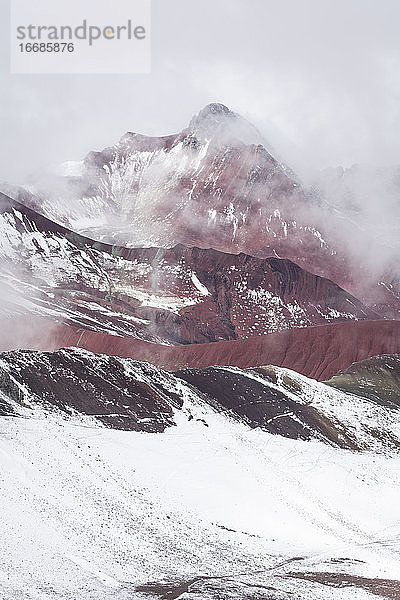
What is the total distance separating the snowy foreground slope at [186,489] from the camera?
55.3 ft

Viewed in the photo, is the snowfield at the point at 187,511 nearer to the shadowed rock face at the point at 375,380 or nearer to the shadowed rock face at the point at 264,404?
the shadowed rock face at the point at 264,404

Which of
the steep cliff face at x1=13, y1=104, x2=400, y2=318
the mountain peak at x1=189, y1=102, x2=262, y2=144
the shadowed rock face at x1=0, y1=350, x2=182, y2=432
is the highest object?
the mountain peak at x1=189, y1=102, x2=262, y2=144

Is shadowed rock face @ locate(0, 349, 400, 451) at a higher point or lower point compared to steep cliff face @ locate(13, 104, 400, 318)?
lower

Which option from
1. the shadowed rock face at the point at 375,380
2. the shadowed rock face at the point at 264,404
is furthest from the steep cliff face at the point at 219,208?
the shadowed rock face at the point at 264,404

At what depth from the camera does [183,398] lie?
35.3 metres

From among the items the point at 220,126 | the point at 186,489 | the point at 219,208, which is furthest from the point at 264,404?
the point at 220,126

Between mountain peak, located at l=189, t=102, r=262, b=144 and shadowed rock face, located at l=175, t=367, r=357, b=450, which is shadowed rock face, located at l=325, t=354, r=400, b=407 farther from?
mountain peak, located at l=189, t=102, r=262, b=144

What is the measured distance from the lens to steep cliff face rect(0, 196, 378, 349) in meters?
101

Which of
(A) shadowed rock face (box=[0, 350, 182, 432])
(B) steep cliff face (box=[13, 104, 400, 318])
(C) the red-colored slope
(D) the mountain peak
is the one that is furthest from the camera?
(D) the mountain peak

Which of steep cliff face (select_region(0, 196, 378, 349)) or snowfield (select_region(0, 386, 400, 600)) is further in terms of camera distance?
steep cliff face (select_region(0, 196, 378, 349))

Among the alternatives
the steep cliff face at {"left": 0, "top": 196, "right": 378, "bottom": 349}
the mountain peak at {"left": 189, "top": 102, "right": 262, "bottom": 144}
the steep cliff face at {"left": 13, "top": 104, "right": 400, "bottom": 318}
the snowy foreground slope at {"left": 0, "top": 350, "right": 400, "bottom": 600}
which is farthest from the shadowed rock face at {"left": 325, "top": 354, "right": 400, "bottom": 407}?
the mountain peak at {"left": 189, "top": 102, "right": 262, "bottom": 144}

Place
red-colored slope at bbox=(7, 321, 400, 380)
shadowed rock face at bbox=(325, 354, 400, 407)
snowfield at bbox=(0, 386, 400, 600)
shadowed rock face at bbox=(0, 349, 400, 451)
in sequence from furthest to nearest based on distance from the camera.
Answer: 1. red-colored slope at bbox=(7, 321, 400, 380)
2. shadowed rock face at bbox=(325, 354, 400, 407)
3. shadowed rock face at bbox=(0, 349, 400, 451)
4. snowfield at bbox=(0, 386, 400, 600)

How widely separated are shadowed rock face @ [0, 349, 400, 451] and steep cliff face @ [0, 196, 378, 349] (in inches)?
2114

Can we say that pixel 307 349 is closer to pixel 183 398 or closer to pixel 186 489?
pixel 183 398
